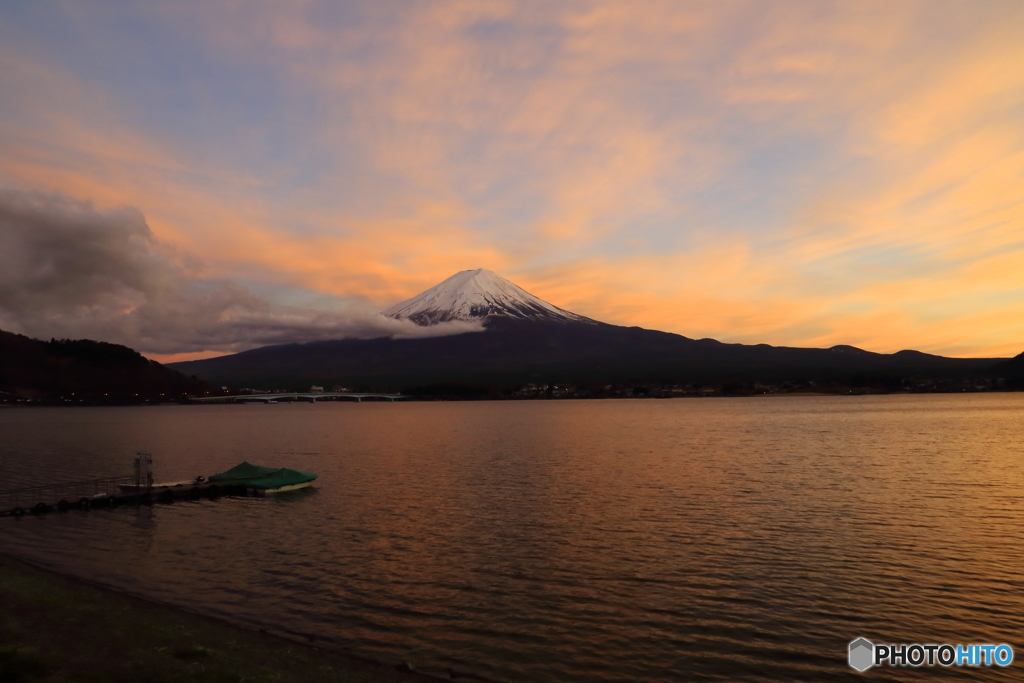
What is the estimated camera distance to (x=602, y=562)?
2358 cm

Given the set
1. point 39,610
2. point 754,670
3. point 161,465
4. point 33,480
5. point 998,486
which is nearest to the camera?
point 754,670

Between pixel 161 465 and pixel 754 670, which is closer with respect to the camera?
pixel 754 670

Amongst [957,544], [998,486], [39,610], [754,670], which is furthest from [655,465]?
[39,610]

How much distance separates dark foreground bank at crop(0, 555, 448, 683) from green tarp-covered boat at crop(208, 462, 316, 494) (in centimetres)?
2422

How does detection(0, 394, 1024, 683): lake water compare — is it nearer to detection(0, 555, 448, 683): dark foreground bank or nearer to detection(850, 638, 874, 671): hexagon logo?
detection(850, 638, 874, 671): hexagon logo

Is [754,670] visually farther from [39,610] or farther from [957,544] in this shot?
[39,610]

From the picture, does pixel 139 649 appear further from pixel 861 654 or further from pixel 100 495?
pixel 100 495

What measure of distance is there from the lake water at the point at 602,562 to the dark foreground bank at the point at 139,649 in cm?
150

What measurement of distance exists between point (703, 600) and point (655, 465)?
35188 mm

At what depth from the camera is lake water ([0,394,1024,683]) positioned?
53.0ft

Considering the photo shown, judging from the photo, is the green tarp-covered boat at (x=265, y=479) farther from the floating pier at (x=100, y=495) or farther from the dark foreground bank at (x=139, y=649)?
the dark foreground bank at (x=139, y=649)

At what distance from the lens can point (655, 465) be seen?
176 ft

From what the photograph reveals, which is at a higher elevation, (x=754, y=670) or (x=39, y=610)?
(x=39, y=610)

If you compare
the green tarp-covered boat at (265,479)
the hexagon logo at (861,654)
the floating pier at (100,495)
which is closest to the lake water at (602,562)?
the hexagon logo at (861,654)
